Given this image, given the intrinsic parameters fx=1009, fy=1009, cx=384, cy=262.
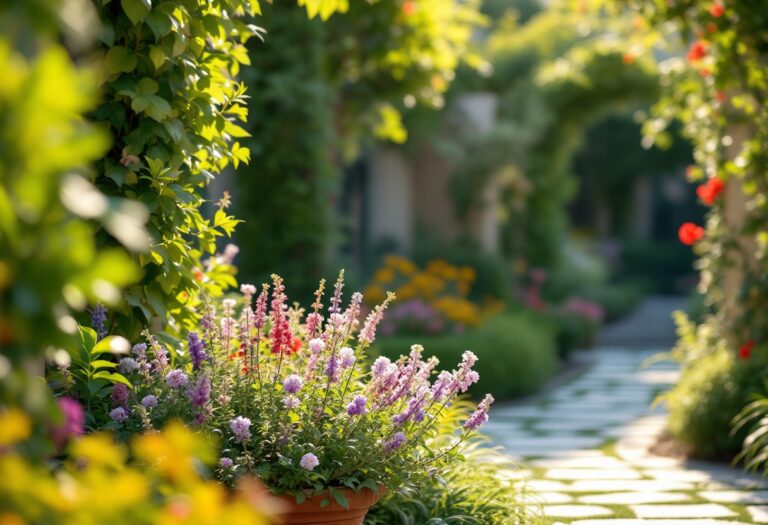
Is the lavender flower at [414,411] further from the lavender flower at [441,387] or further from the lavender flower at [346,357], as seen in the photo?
the lavender flower at [346,357]

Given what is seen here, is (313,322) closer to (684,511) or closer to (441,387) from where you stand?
(441,387)

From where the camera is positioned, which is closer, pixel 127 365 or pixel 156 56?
pixel 127 365

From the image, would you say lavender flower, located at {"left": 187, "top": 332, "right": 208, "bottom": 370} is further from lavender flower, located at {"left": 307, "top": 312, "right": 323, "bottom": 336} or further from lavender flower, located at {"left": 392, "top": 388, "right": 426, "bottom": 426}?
lavender flower, located at {"left": 392, "top": 388, "right": 426, "bottom": 426}

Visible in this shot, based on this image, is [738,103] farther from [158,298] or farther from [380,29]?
[158,298]

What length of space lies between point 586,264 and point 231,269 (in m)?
13.0

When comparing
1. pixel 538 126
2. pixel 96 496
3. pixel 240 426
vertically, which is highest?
pixel 538 126

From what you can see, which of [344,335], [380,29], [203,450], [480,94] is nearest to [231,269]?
[344,335]

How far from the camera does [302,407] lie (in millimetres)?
2896

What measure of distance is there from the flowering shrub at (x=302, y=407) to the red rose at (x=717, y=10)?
3480 millimetres

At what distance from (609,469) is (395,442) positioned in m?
2.90

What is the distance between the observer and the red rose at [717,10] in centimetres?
561

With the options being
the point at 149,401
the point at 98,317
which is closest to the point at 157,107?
the point at 98,317

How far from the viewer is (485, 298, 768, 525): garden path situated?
13.9 feet

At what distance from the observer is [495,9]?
27625mm
